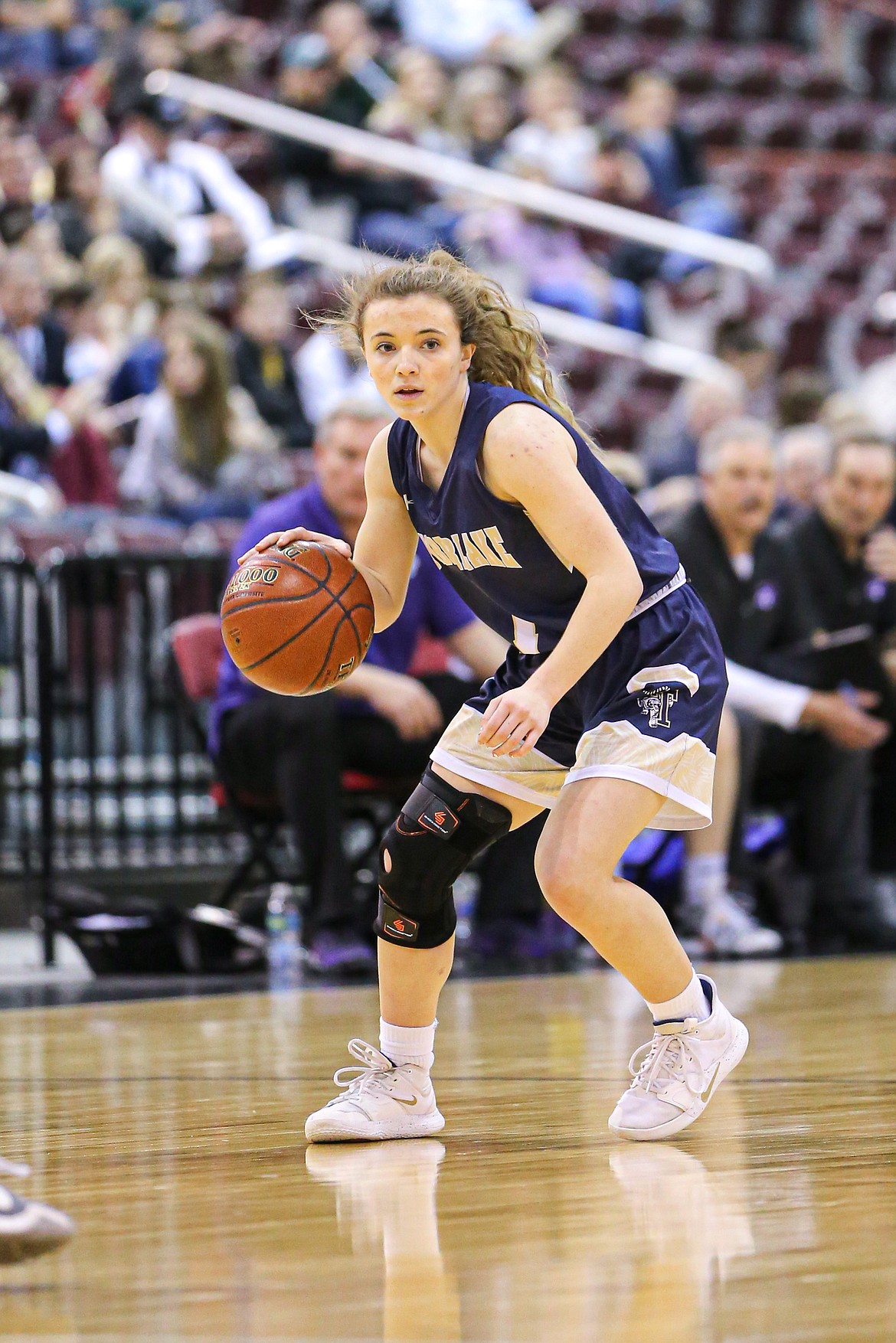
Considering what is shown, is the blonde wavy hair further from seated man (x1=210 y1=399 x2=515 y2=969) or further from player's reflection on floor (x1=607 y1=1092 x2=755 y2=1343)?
seated man (x1=210 y1=399 x2=515 y2=969)

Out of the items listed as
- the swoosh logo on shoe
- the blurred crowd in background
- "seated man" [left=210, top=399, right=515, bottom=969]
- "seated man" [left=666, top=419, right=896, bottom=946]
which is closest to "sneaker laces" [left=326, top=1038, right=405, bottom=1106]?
the swoosh logo on shoe

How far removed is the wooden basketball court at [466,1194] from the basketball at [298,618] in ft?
2.18

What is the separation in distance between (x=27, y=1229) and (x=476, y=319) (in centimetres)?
143

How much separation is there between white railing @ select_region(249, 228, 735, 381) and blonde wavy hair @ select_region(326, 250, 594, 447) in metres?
6.55

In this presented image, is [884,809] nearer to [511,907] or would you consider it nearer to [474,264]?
[511,907]

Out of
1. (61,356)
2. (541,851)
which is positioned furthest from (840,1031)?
(61,356)

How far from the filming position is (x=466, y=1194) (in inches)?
82.7

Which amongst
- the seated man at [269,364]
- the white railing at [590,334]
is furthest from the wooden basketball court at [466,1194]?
the white railing at [590,334]

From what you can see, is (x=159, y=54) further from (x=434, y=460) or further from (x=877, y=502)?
(x=434, y=460)

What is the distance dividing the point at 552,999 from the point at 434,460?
5.84 ft

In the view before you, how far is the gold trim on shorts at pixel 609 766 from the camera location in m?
2.49

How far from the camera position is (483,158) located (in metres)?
10.4

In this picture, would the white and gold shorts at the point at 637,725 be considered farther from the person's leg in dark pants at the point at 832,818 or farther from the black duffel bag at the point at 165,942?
the person's leg in dark pants at the point at 832,818

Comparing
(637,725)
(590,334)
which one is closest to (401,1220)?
(637,725)
